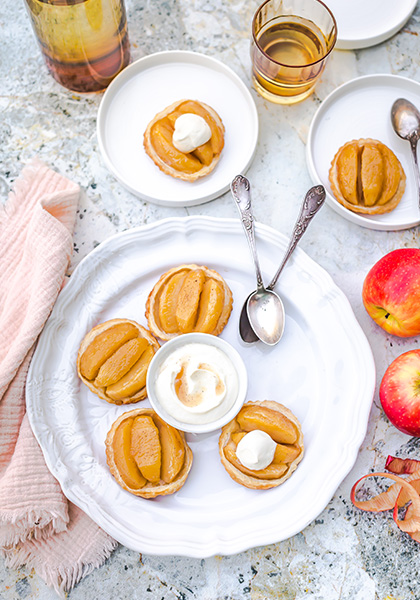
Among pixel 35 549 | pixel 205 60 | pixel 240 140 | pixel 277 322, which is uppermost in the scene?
pixel 205 60

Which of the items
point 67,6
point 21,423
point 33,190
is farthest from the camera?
point 33,190

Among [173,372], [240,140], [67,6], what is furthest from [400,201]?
[67,6]

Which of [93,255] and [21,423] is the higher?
[93,255]

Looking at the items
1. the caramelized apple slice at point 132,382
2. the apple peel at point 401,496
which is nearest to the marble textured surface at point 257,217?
the apple peel at point 401,496

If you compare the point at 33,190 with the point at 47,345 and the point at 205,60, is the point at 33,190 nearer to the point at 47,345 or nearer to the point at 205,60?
the point at 47,345

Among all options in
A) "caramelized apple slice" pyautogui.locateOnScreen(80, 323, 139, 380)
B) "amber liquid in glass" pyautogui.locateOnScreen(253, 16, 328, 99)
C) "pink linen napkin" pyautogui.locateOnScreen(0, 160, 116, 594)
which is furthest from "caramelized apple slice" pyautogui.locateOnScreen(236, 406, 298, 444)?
"amber liquid in glass" pyautogui.locateOnScreen(253, 16, 328, 99)

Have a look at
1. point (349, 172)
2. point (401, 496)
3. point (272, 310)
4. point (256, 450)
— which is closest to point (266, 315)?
point (272, 310)
